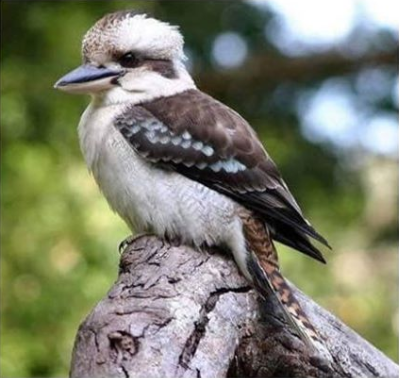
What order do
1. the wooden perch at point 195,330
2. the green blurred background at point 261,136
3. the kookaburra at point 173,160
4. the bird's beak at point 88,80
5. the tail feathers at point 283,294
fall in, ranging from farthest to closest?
the green blurred background at point 261,136 → the bird's beak at point 88,80 → the kookaburra at point 173,160 → the tail feathers at point 283,294 → the wooden perch at point 195,330

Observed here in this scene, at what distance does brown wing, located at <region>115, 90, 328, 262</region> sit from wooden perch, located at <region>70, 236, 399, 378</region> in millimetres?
246

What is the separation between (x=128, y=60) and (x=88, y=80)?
0.16 m

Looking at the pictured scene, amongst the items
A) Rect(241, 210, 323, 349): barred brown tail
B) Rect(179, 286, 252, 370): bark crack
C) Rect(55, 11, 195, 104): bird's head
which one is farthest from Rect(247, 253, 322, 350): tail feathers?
Rect(55, 11, 195, 104): bird's head

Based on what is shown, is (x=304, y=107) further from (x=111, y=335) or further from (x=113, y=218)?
(x=111, y=335)

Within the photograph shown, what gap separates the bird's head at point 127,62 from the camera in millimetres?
3691

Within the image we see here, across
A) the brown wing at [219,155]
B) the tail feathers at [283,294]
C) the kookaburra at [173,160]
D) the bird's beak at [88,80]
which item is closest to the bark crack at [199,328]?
the tail feathers at [283,294]

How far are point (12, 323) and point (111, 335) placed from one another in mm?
2732

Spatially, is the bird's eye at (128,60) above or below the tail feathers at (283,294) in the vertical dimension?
above

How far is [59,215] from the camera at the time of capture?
5.50 metres

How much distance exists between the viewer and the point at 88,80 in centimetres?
365

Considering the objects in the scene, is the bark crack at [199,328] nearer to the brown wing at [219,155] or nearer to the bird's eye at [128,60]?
the brown wing at [219,155]

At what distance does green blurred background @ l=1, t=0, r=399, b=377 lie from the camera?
5.34 meters

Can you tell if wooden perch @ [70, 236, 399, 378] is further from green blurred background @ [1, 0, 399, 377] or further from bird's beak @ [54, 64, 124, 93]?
green blurred background @ [1, 0, 399, 377]

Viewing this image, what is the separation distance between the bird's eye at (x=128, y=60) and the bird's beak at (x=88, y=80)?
37 mm
